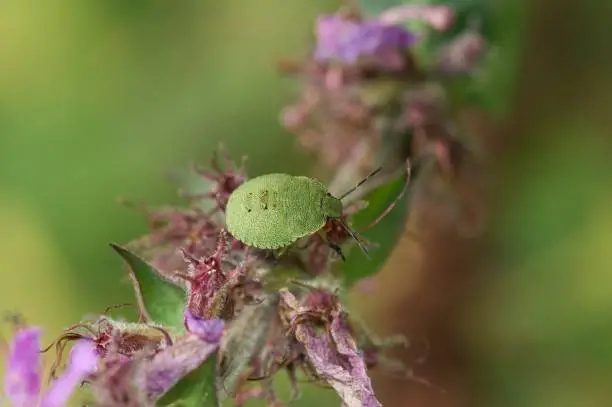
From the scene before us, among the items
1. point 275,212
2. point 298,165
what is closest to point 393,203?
point 275,212

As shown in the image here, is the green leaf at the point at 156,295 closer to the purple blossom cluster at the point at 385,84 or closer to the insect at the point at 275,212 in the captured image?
the insect at the point at 275,212

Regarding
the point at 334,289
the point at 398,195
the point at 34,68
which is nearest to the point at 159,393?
the point at 334,289

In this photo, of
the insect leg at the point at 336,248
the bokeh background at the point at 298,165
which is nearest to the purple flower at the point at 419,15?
the bokeh background at the point at 298,165

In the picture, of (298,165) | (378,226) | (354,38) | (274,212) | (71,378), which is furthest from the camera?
(298,165)

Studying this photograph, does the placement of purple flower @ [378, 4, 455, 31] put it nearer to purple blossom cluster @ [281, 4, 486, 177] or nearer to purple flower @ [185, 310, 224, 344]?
purple blossom cluster @ [281, 4, 486, 177]

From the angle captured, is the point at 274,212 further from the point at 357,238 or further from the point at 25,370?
the point at 25,370

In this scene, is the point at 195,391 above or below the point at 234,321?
below
